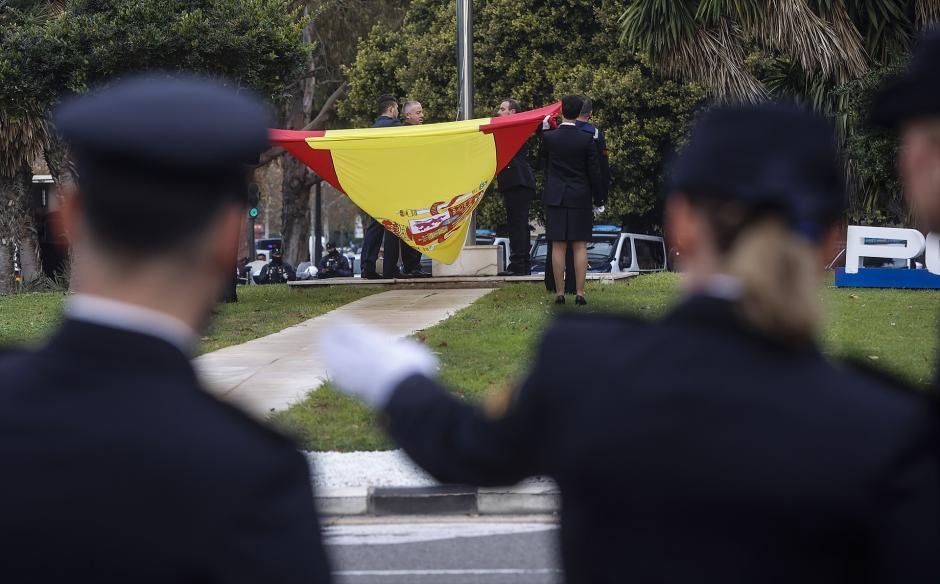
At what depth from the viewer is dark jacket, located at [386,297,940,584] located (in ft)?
5.35

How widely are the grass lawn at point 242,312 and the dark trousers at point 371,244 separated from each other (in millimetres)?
736

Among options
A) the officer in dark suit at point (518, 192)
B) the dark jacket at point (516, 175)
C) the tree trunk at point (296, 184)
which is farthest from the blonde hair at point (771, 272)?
the tree trunk at point (296, 184)

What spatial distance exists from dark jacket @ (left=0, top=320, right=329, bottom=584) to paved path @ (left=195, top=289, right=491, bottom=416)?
4082 mm

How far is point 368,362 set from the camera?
2.06 m

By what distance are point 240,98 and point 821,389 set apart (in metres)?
0.87

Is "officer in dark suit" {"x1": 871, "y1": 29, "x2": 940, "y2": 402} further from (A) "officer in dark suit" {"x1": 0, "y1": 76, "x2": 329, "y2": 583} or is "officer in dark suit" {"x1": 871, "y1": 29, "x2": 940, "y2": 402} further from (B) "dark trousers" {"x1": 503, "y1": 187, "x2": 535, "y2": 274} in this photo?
(B) "dark trousers" {"x1": 503, "y1": 187, "x2": 535, "y2": 274}

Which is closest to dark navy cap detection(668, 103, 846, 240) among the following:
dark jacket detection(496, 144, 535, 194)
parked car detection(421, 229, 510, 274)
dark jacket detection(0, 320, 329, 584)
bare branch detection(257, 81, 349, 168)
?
dark jacket detection(0, 320, 329, 584)

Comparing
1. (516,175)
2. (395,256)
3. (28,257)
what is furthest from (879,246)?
(28,257)

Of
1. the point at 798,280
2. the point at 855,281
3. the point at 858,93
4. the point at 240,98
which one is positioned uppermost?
the point at 858,93

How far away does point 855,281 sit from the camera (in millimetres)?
15758

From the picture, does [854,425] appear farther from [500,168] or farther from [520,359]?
[500,168]

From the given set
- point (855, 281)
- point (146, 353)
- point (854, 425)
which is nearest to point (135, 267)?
point (146, 353)

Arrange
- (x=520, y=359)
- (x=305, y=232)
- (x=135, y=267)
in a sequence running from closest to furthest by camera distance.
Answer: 1. (x=135, y=267)
2. (x=520, y=359)
3. (x=305, y=232)

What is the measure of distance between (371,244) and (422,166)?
2856 mm
